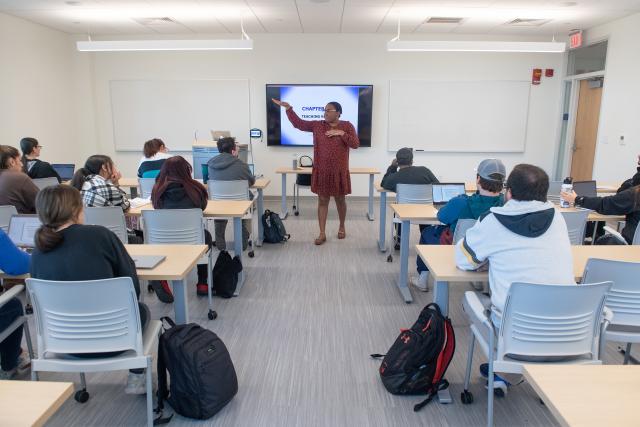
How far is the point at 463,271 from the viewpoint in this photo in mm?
2340

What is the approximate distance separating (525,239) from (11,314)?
259 centimetres

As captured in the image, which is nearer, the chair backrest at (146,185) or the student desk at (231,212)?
the student desk at (231,212)

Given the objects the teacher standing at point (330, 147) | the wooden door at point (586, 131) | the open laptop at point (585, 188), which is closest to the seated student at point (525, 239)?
the open laptop at point (585, 188)

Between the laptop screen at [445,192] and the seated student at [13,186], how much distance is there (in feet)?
10.7

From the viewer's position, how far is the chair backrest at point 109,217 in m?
3.41

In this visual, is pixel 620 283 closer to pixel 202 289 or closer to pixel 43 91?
pixel 202 289

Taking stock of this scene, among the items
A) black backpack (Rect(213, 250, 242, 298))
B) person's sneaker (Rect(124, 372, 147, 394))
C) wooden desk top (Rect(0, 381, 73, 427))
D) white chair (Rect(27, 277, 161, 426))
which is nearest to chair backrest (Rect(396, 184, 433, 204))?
black backpack (Rect(213, 250, 242, 298))

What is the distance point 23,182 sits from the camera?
3.62 m

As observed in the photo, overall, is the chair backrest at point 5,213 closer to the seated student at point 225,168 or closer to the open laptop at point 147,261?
the open laptop at point 147,261

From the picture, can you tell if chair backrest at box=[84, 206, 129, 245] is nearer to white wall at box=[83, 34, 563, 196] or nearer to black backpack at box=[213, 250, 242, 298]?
black backpack at box=[213, 250, 242, 298]

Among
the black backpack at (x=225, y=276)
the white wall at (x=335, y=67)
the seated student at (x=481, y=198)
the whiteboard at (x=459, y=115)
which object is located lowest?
the black backpack at (x=225, y=276)

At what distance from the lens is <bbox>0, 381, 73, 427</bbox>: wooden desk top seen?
3.82 ft

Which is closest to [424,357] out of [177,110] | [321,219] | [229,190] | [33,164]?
[229,190]

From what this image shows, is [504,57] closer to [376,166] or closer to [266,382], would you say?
[376,166]
